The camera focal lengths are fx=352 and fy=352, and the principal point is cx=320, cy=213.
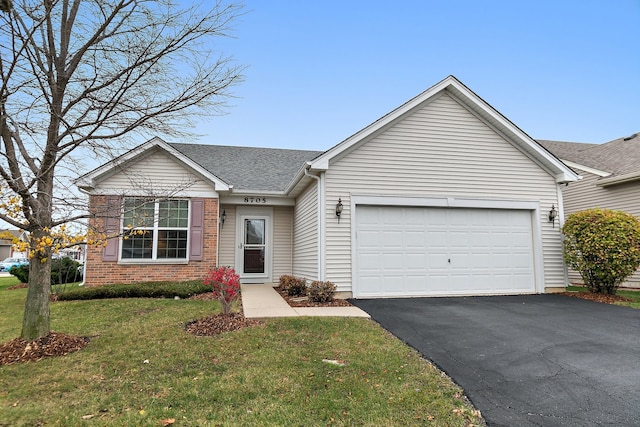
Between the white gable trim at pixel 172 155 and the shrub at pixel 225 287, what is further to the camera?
the white gable trim at pixel 172 155

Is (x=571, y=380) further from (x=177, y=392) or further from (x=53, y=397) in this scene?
(x=53, y=397)

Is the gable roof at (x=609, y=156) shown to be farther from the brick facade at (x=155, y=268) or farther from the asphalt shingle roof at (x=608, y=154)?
the brick facade at (x=155, y=268)

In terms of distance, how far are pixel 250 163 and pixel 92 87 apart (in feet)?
30.4

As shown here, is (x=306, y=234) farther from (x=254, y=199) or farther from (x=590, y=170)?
(x=590, y=170)

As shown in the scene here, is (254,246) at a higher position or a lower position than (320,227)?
lower

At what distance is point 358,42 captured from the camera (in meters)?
13.1

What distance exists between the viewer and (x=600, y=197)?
1228cm

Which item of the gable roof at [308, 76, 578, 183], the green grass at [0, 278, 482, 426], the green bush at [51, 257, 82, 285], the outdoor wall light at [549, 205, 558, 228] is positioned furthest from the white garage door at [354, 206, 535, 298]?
the green bush at [51, 257, 82, 285]

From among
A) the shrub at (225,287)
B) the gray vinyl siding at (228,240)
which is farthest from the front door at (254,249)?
the shrub at (225,287)

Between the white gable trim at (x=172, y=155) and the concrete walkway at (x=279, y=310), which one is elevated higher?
the white gable trim at (x=172, y=155)

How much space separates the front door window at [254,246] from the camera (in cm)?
1209

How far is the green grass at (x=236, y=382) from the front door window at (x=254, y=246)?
618cm

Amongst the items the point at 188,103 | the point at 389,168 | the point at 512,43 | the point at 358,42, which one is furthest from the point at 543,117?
the point at 188,103

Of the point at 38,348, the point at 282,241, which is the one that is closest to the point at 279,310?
the point at 38,348
